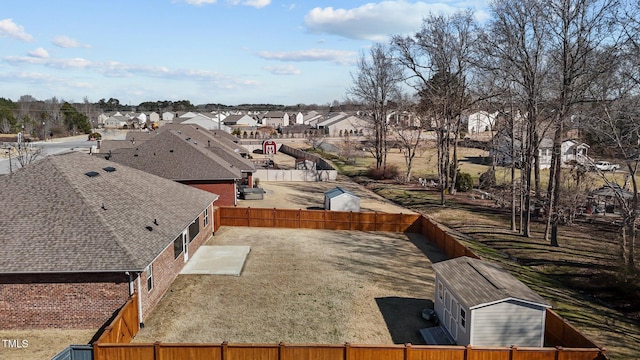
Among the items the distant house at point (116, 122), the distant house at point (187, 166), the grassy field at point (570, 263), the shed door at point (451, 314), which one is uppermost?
the distant house at point (116, 122)

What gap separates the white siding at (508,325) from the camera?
15.0 m

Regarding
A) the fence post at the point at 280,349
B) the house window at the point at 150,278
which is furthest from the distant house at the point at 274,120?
the fence post at the point at 280,349

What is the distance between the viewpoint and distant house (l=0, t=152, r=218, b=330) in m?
15.6

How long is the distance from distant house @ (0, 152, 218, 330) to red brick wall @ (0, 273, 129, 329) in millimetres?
30

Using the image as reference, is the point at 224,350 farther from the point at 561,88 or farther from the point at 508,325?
the point at 561,88

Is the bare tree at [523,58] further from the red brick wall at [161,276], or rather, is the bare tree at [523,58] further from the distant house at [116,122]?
the distant house at [116,122]

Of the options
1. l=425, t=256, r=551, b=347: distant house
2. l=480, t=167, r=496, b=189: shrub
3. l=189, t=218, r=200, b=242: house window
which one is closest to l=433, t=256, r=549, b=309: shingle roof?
l=425, t=256, r=551, b=347: distant house

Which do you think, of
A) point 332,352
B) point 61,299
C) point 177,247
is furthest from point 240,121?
point 332,352

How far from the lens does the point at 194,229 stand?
24.9 metres

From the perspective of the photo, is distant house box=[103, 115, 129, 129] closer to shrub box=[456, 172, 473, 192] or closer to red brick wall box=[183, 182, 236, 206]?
shrub box=[456, 172, 473, 192]

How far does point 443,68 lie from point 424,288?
29948mm

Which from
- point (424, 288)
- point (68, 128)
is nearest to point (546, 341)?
point (424, 288)

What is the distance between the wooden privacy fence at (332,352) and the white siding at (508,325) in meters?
1.64

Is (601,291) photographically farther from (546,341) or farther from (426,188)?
(426,188)
